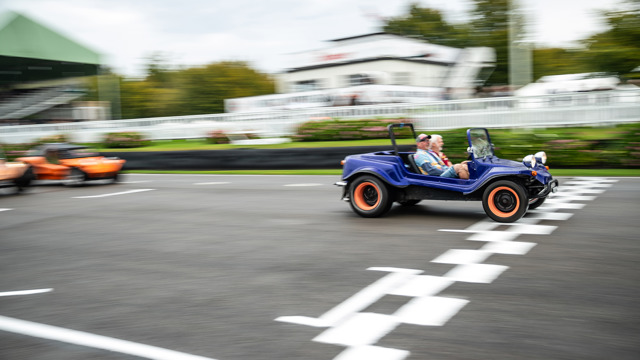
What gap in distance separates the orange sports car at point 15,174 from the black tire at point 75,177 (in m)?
1.20

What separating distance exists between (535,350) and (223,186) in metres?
11.1

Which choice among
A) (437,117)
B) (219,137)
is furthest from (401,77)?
(437,117)

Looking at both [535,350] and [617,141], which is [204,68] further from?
[535,350]

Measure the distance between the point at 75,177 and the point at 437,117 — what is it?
44.8 feet

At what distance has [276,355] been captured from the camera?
10.7ft

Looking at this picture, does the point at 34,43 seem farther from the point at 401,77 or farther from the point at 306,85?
the point at 401,77

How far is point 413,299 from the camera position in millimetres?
4164

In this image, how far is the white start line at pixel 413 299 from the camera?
342 centimetres

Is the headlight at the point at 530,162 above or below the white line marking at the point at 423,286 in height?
above

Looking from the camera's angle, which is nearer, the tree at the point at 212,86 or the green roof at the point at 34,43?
the green roof at the point at 34,43

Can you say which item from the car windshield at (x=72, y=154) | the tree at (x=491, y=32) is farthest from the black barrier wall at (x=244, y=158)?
the tree at (x=491, y=32)

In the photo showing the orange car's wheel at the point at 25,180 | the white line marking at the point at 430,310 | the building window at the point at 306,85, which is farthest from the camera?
the building window at the point at 306,85

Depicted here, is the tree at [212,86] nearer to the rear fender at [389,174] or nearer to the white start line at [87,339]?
the rear fender at [389,174]

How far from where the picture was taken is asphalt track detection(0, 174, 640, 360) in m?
3.40
